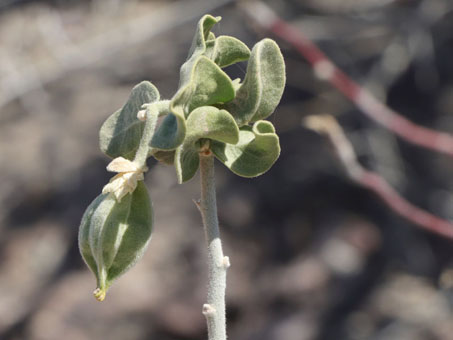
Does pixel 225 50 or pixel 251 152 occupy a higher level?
pixel 225 50

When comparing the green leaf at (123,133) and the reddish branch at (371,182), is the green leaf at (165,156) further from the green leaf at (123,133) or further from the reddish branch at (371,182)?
the reddish branch at (371,182)

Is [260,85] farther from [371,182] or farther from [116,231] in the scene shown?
[371,182]

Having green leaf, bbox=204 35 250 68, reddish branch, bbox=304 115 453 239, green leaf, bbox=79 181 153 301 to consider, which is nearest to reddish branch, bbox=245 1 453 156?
reddish branch, bbox=304 115 453 239

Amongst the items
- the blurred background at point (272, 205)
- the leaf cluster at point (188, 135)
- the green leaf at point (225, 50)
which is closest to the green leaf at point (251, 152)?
the leaf cluster at point (188, 135)

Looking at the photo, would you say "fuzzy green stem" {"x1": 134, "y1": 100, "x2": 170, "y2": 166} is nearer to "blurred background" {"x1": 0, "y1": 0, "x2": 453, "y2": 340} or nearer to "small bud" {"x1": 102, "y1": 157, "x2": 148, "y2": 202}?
"small bud" {"x1": 102, "y1": 157, "x2": 148, "y2": 202}

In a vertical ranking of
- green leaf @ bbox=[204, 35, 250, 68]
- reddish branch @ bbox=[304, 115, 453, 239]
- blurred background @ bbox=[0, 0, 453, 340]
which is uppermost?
green leaf @ bbox=[204, 35, 250, 68]

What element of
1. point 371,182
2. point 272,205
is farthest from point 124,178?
point 272,205
